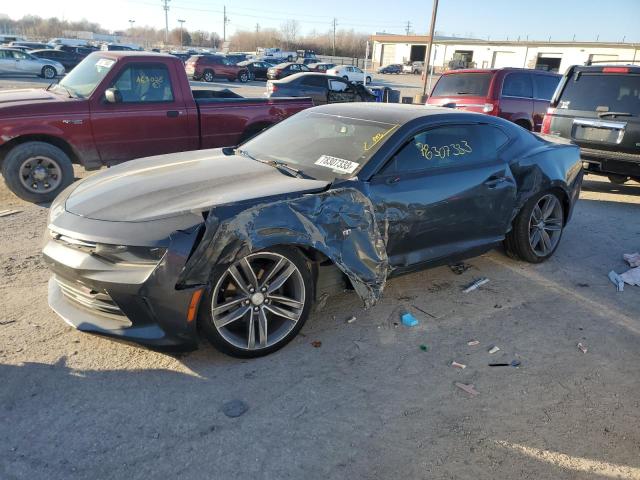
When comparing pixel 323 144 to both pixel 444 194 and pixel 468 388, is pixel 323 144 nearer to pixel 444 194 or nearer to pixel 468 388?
pixel 444 194

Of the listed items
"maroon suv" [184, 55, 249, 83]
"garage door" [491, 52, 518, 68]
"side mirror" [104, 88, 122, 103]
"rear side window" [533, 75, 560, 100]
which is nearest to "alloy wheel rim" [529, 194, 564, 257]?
"side mirror" [104, 88, 122, 103]

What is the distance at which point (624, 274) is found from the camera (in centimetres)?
475

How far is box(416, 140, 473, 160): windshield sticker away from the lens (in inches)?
155

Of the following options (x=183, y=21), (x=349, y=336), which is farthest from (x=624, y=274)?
(x=183, y=21)

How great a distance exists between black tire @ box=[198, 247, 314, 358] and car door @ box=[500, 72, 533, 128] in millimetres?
8047

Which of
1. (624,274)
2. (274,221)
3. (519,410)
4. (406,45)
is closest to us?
(519,410)

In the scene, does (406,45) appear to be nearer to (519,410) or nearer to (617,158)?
(617,158)

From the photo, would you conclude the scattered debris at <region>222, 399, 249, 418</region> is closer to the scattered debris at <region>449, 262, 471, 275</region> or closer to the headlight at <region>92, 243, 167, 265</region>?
the headlight at <region>92, 243, 167, 265</region>

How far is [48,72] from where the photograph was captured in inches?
1046

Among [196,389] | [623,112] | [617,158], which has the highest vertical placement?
[623,112]

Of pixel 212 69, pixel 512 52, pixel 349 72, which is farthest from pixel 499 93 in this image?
pixel 512 52

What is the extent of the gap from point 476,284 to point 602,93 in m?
4.81

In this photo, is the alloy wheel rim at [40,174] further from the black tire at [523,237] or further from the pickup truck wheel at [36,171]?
the black tire at [523,237]

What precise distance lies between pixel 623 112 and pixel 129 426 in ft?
24.7
